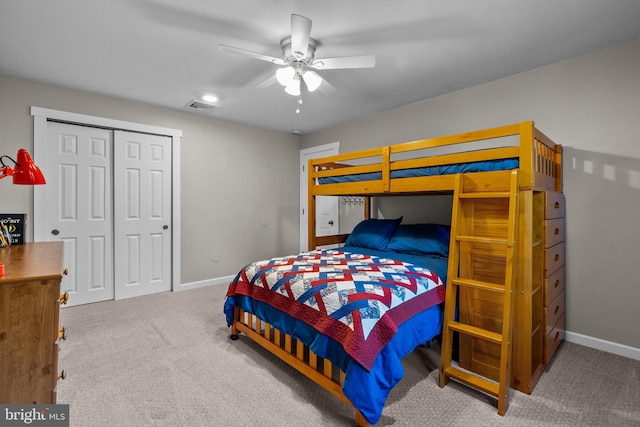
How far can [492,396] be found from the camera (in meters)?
1.81

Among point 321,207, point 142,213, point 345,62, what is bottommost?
point 142,213

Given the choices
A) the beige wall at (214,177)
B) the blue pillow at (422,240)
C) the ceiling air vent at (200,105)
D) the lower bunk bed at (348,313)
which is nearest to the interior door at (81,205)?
the beige wall at (214,177)

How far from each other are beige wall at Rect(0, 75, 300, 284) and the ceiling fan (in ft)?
7.31

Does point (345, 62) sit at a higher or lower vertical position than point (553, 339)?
higher

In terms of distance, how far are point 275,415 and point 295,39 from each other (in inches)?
88.6

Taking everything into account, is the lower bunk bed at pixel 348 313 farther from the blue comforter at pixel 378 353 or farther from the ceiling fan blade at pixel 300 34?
the ceiling fan blade at pixel 300 34

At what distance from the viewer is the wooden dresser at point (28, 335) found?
116cm

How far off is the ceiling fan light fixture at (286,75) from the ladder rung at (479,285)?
1.83m

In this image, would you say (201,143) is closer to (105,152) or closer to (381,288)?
(105,152)

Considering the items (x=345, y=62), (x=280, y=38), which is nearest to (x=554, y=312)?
(x=345, y=62)

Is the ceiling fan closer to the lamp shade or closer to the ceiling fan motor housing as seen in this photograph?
the ceiling fan motor housing

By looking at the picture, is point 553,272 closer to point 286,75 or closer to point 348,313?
point 348,313

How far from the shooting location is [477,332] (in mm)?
1833

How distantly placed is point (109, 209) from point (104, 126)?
0.94 meters
